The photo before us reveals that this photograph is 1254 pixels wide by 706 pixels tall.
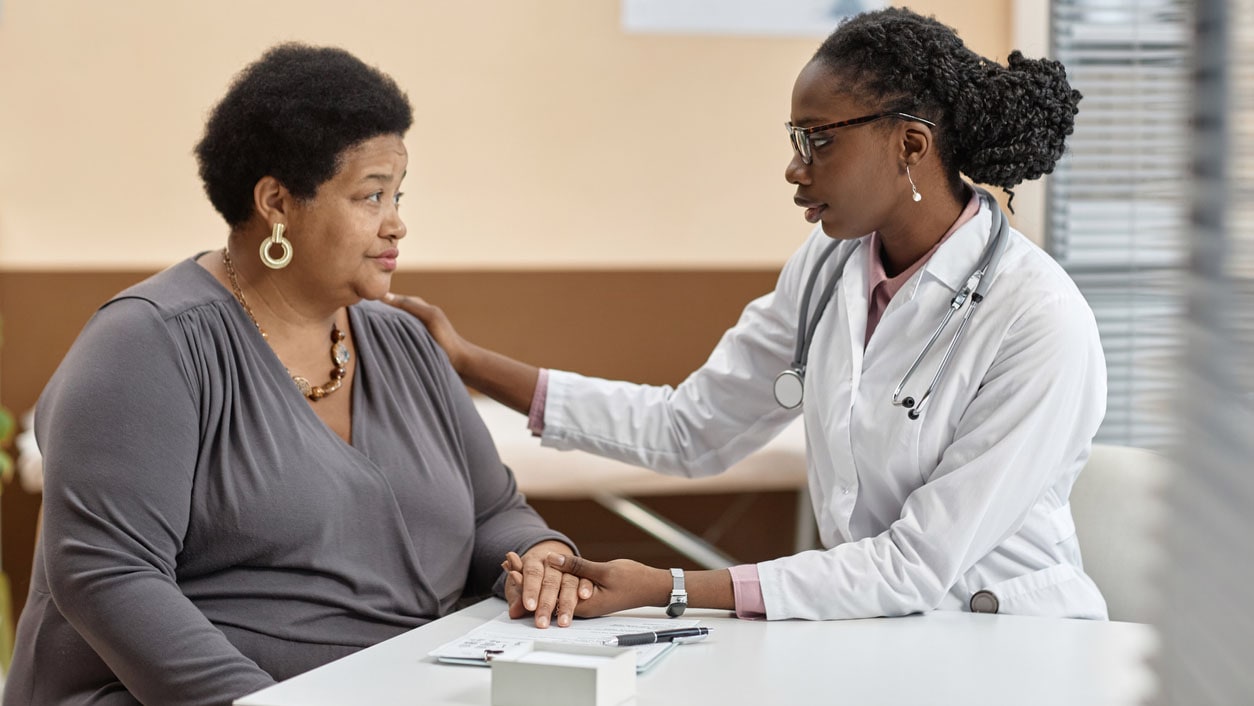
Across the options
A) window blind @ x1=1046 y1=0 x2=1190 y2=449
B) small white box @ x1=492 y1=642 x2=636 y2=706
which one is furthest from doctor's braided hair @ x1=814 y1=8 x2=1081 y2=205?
window blind @ x1=1046 y1=0 x2=1190 y2=449

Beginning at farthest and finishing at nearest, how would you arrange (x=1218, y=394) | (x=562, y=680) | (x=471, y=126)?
(x=471, y=126) < (x=562, y=680) < (x=1218, y=394)

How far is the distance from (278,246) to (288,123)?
7.1 inches

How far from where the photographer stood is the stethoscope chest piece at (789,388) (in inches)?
78.1

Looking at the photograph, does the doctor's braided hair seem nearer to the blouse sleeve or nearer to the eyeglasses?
the eyeglasses

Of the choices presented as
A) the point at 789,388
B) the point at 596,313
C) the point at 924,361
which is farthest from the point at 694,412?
the point at 596,313

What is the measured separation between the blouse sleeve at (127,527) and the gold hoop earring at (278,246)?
0.27 metres

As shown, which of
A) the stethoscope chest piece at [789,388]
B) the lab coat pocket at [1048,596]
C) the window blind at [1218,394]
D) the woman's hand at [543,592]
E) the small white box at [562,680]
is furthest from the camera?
the stethoscope chest piece at [789,388]

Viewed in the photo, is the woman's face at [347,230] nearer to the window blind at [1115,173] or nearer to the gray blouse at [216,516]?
the gray blouse at [216,516]

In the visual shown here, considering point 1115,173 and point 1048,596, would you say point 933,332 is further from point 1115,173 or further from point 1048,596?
point 1115,173

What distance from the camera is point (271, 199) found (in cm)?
180

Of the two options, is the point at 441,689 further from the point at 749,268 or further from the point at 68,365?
the point at 749,268

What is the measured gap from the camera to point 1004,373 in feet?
5.59

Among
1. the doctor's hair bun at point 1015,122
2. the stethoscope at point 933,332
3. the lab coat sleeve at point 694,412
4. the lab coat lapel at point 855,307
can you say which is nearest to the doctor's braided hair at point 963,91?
the doctor's hair bun at point 1015,122

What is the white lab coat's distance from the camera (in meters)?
1.63
